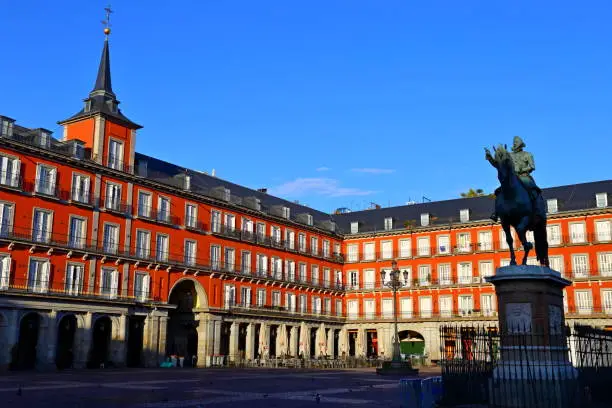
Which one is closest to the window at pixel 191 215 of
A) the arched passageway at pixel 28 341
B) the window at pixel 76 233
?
A: the window at pixel 76 233

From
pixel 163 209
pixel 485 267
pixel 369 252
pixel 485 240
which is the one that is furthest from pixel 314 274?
pixel 163 209

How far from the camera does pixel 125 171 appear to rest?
4812cm

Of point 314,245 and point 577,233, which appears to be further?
point 314,245

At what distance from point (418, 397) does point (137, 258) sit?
36.0m

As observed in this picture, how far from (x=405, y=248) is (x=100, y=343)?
3514 cm

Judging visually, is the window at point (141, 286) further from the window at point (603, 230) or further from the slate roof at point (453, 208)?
the window at point (603, 230)

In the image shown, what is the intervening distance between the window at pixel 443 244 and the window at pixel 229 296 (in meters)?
23.8

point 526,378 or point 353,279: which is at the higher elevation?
point 353,279

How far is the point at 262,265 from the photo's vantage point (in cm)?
6175

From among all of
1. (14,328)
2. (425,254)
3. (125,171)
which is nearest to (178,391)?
(14,328)

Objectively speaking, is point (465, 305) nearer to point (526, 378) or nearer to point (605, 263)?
point (605, 263)

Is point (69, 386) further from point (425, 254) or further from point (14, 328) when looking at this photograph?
point (425, 254)

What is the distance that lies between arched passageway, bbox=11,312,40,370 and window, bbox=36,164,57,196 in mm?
8200

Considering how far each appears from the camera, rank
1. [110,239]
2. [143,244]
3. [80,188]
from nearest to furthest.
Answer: [80,188]
[110,239]
[143,244]
